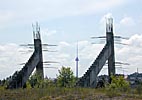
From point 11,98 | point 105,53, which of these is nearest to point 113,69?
point 105,53

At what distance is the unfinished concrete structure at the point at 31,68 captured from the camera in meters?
63.5

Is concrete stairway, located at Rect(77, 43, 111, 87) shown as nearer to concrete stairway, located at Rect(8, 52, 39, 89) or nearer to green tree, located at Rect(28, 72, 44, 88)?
green tree, located at Rect(28, 72, 44, 88)

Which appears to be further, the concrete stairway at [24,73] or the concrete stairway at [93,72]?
the concrete stairway at [24,73]

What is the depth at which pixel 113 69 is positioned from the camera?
6172 cm

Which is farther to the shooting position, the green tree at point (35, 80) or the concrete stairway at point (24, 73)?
Answer: the concrete stairway at point (24, 73)

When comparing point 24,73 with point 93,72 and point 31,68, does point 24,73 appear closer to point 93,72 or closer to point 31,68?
point 31,68

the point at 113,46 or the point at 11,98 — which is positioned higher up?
the point at 113,46

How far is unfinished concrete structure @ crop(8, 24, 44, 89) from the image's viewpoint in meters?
63.5

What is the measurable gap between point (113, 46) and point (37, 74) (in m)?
14.3

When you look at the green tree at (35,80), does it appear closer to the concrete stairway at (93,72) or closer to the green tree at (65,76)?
the green tree at (65,76)

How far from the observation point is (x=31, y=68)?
6481 cm

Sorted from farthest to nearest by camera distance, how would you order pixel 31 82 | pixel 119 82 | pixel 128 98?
pixel 31 82 < pixel 119 82 < pixel 128 98

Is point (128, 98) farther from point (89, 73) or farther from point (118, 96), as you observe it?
point (89, 73)

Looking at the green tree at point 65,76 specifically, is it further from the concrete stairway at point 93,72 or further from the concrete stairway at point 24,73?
the concrete stairway at point 24,73
